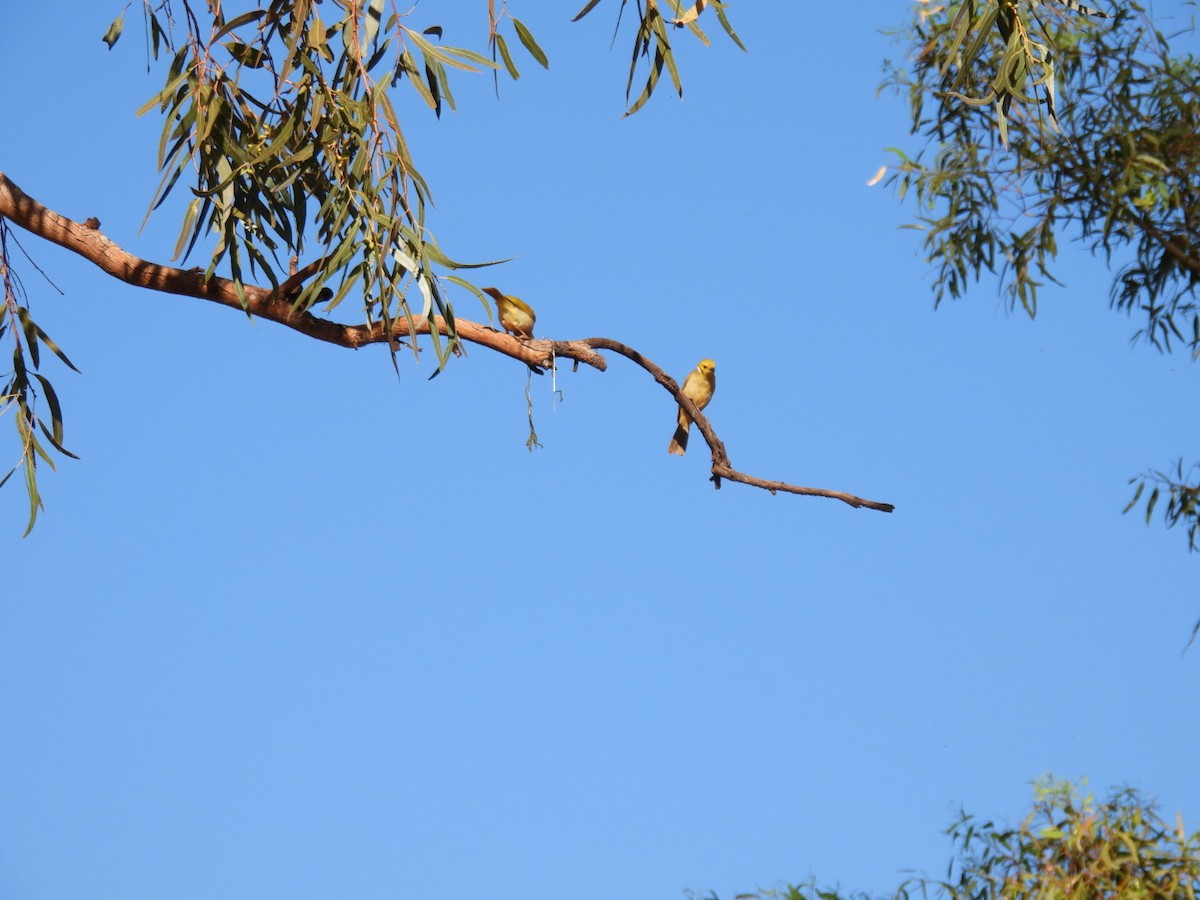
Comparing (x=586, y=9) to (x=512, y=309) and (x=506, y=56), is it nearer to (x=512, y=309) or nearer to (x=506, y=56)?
(x=506, y=56)

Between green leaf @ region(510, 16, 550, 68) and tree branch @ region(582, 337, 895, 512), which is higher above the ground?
green leaf @ region(510, 16, 550, 68)

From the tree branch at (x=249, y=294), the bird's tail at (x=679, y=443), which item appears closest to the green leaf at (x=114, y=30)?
the tree branch at (x=249, y=294)

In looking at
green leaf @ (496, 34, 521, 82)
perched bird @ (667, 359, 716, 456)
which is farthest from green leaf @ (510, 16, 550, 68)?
perched bird @ (667, 359, 716, 456)

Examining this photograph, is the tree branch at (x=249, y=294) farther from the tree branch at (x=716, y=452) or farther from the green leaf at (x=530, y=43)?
the green leaf at (x=530, y=43)

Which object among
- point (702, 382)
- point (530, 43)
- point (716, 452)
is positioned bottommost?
point (716, 452)

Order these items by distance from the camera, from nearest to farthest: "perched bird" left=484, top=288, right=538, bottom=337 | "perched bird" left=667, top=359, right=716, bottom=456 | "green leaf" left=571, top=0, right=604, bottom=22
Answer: "green leaf" left=571, top=0, right=604, bottom=22
"perched bird" left=484, top=288, right=538, bottom=337
"perched bird" left=667, top=359, right=716, bottom=456

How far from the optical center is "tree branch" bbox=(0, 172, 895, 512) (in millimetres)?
3289

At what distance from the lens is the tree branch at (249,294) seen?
3289 millimetres

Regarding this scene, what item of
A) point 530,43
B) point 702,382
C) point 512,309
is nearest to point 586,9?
point 530,43

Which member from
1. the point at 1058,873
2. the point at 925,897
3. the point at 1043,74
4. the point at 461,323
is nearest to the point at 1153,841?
the point at 1058,873

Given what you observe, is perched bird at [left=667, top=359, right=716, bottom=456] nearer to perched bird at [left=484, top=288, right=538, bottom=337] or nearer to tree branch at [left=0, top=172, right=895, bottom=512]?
perched bird at [left=484, top=288, right=538, bottom=337]

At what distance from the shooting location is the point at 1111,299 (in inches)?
245

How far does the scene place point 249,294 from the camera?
11.1 ft

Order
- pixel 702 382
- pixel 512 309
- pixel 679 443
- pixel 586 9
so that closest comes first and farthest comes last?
1. pixel 586 9
2. pixel 512 309
3. pixel 679 443
4. pixel 702 382
